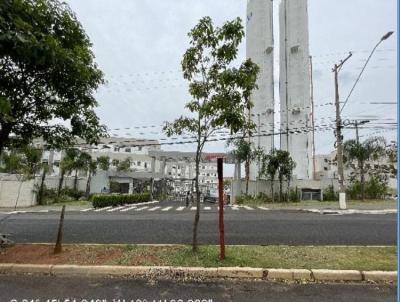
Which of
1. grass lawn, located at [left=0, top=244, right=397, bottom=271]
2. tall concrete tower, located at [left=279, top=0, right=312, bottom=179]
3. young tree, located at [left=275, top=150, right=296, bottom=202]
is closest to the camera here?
grass lawn, located at [left=0, top=244, right=397, bottom=271]

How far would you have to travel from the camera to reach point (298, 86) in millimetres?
44656

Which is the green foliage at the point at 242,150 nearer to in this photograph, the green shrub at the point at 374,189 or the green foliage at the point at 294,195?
the green foliage at the point at 294,195

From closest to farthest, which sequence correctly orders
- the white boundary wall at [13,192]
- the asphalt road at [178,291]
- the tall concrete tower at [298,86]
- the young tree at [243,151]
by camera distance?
the asphalt road at [178,291], the white boundary wall at [13,192], the young tree at [243,151], the tall concrete tower at [298,86]

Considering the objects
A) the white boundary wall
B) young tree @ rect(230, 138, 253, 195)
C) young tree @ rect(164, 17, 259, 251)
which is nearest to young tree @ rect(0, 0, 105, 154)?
young tree @ rect(164, 17, 259, 251)

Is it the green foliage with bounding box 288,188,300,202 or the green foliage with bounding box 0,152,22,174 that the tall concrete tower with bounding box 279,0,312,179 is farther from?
the green foliage with bounding box 0,152,22,174

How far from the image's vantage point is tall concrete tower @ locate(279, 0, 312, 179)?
44.2 meters

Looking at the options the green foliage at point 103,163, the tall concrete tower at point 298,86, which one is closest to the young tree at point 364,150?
the tall concrete tower at point 298,86

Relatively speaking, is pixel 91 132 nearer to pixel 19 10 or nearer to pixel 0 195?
pixel 19 10

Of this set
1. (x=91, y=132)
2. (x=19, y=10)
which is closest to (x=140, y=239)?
(x=91, y=132)

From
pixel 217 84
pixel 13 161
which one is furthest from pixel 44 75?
pixel 13 161

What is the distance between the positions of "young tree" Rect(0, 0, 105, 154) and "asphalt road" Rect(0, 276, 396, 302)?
3.25 m

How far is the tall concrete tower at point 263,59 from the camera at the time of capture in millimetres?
45750

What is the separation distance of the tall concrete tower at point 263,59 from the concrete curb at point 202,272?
38.7m

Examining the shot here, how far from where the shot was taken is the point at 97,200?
1181 inches
